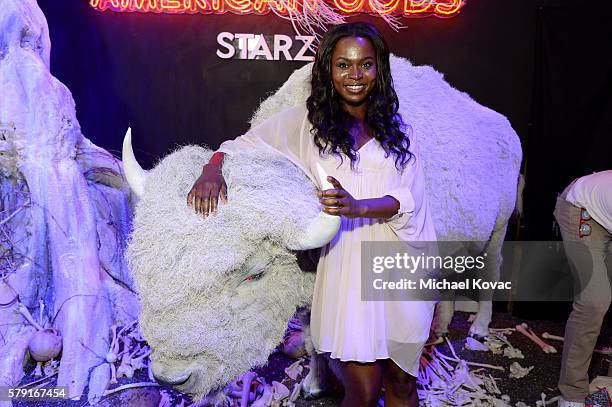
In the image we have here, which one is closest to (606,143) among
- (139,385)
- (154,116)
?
(154,116)

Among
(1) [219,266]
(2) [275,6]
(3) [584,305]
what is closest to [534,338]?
(3) [584,305]

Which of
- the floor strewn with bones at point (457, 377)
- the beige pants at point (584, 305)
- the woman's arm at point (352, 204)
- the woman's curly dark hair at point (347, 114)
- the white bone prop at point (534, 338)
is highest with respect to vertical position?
the woman's curly dark hair at point (347, 114)

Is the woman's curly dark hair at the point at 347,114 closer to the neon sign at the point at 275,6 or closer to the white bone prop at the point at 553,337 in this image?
the neon sign at the point at 275,6

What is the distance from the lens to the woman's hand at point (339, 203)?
7.29 ft

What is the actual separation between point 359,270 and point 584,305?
1.96m

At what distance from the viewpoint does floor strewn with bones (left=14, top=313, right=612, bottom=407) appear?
3.84 meters

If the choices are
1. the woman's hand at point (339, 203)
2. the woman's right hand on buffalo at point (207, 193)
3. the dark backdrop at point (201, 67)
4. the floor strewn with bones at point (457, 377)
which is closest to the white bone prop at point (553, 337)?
the floor strewn with bones at point (457, 377)

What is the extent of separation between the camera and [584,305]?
3520 mm

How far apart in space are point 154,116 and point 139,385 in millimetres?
2525

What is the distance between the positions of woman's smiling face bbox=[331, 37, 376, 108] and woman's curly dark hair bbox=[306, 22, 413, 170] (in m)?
0.04

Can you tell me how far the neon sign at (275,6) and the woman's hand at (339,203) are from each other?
3.23 meters

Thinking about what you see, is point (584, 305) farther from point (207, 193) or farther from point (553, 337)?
point (207, 193)

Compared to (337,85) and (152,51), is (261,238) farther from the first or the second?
(152,51)

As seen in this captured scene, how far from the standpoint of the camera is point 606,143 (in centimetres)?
509
